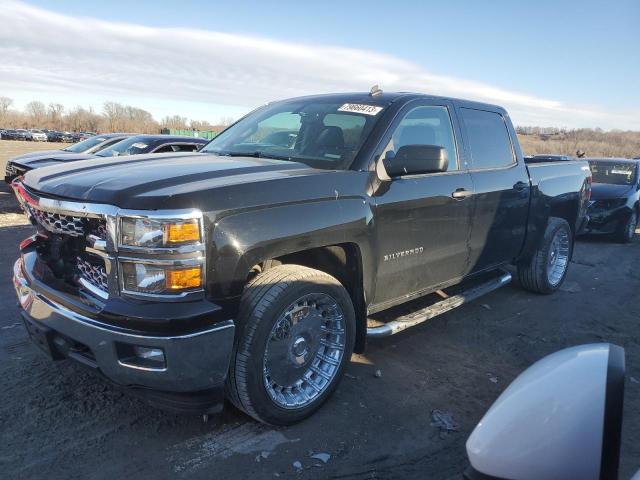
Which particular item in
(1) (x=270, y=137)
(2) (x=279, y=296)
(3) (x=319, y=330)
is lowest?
(3) (x=319, y=330)

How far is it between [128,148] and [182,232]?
909 centimetres

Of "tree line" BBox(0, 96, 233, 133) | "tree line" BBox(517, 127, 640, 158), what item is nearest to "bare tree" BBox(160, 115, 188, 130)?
"tree line" BBox(0, 96, 233, 133)

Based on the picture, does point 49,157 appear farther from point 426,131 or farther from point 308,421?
point 308,421

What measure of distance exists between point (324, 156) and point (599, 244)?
847 centimetres

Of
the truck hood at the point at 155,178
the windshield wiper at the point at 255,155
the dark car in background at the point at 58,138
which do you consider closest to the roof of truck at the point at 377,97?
the windshield wiper at the point at 255,155

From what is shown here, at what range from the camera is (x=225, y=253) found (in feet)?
8.34

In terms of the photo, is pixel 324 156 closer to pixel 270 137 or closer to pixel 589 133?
pixel 270 137

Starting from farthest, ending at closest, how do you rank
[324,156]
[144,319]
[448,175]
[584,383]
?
1. [448,175]
2. [324,156]
3. [144,319]
4. [584,383]

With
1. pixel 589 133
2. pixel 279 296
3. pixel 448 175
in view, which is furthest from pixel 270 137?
pixel 589 133

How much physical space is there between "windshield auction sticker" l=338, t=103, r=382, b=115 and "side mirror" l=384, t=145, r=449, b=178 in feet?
1.44

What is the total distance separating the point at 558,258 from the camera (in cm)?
629

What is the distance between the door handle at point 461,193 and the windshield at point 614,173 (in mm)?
8499

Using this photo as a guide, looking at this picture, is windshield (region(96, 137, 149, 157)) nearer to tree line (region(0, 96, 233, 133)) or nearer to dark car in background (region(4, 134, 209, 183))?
dark car in background (region(4, 134, 209, 183))

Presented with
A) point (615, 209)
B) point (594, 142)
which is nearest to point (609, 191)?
point (615, 209)
